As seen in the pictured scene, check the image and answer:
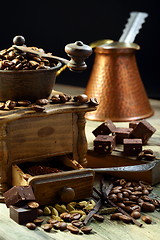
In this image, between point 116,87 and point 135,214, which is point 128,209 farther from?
point 116,87

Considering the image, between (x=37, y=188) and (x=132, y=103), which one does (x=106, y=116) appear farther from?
(x=37, y=188)

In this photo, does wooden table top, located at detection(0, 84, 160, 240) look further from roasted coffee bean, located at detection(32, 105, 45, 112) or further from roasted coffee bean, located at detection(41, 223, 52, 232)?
roasted coffee bean, located at detection(32, 105, 45, 112)

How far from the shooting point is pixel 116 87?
336 cm

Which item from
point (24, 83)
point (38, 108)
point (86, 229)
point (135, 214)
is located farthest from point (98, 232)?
point (24, 83)

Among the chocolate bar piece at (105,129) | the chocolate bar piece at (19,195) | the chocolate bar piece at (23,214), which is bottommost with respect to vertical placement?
the chocolate bar piece at (23,214)

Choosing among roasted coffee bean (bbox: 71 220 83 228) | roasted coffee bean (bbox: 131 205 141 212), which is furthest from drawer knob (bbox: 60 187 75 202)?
roasted coffee bean (bbox: 131 205 141 212)

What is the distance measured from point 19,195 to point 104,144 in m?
0.67

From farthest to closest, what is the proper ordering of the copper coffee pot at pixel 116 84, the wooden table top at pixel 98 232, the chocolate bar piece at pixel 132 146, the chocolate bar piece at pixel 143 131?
the copper coffee pot at pixel 116 84
the chocolate bar piece at pixel 143 131
the chocolate bar piece at pixel 132 146
the wooden table top at pixel 98 232

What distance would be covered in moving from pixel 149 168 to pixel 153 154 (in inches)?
7.3

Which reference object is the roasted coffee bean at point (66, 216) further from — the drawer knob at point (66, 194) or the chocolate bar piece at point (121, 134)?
the chocolate bar piece at point (121, 134)

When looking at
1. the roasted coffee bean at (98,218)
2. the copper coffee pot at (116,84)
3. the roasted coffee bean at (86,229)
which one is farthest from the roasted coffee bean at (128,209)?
the copper coffee pot at (116,84)

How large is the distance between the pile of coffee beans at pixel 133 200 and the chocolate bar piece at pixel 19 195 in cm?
33

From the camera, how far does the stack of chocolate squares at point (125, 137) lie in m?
2.62

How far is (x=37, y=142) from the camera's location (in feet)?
7.93
